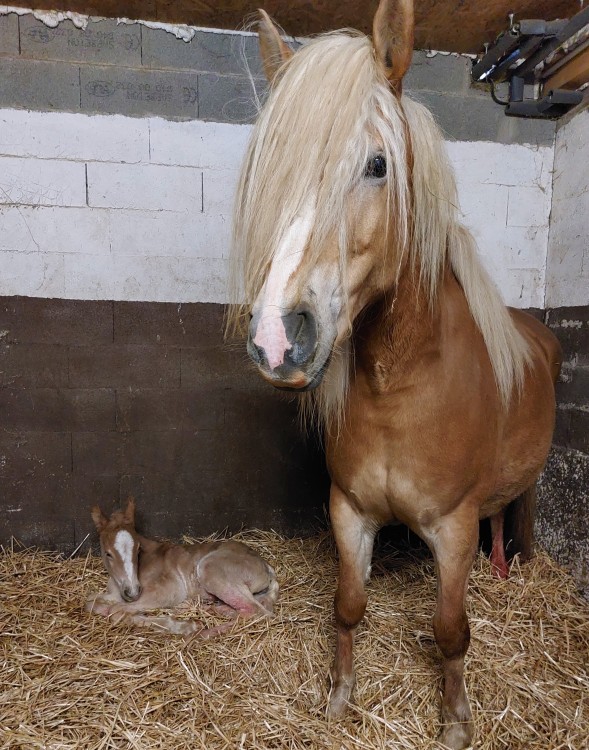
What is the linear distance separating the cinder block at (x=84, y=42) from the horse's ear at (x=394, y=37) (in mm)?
1971

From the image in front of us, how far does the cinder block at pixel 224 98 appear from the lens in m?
2.89

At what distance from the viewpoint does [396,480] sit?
1.70 meters

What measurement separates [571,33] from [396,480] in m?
2.31

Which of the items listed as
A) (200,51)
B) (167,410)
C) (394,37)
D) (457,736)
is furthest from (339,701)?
(200,51)

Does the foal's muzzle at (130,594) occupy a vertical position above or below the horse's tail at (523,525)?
below

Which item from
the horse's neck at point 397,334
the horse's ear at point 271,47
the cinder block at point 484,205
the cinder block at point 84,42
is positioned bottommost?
the horse's neck at point 397,334

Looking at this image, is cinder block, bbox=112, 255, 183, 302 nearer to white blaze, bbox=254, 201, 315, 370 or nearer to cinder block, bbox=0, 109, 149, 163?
cinder block, bbox=0, 109, 149, 163

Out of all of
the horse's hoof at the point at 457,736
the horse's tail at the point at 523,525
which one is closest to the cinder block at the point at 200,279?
the horse's tail at the point at 523,525

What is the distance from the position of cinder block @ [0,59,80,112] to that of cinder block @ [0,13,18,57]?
44mm

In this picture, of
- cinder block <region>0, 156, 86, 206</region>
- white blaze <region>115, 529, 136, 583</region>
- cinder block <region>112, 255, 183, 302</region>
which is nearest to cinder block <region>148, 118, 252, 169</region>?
cinder block <region>0, 156, 86, 206</region>

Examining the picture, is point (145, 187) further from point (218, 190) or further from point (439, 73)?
point (439, 73)

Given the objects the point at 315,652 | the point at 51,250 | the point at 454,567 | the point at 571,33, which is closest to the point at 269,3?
the point at 571,33

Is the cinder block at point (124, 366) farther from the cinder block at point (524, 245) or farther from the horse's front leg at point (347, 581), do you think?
the cinder block at point (524, 245)

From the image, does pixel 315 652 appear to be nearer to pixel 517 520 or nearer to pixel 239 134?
pixel 517 520
